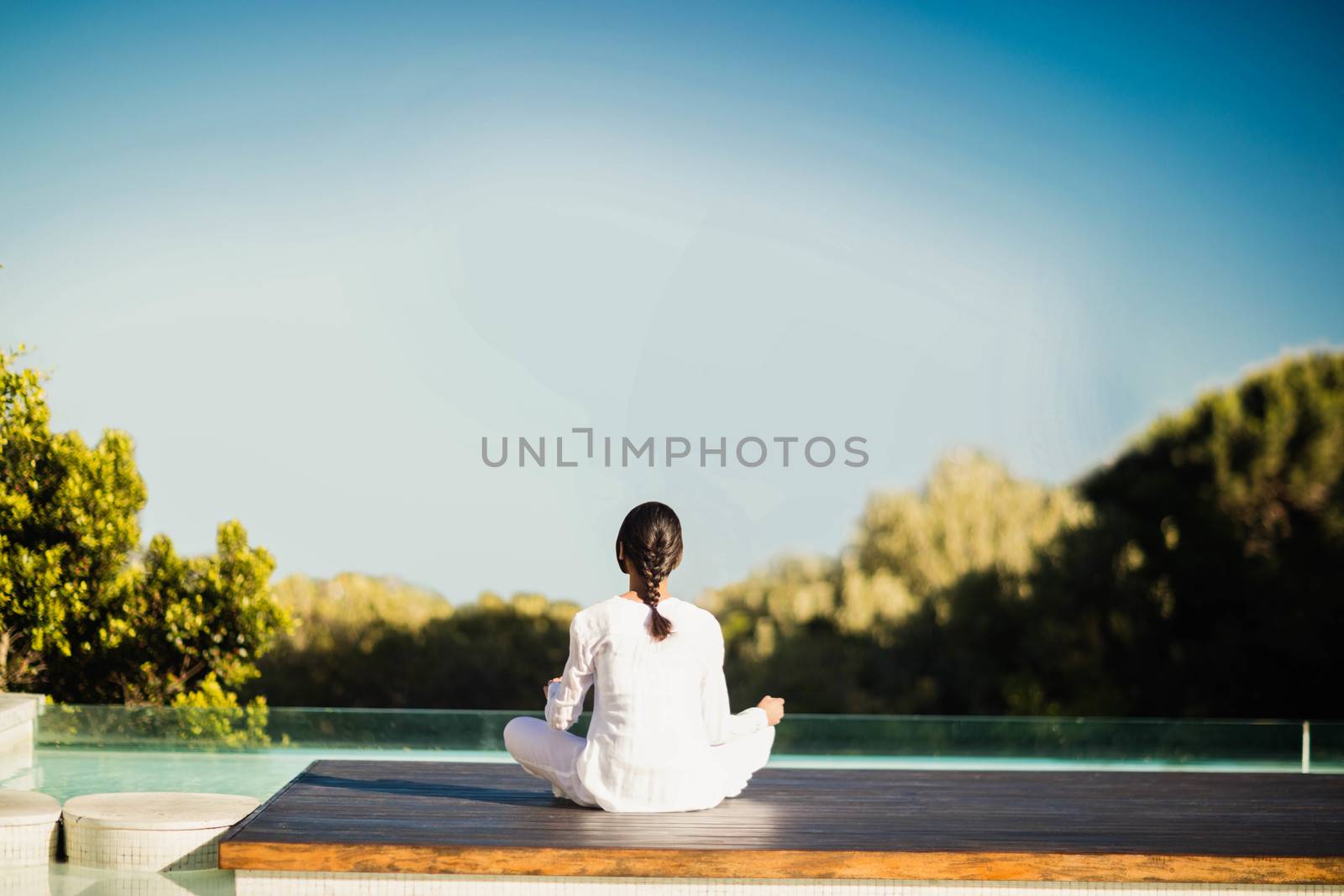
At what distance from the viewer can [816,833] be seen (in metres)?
3.43

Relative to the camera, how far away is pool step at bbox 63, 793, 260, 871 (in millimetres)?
3807

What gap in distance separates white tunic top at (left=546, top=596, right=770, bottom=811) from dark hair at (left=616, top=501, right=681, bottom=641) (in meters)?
0.05

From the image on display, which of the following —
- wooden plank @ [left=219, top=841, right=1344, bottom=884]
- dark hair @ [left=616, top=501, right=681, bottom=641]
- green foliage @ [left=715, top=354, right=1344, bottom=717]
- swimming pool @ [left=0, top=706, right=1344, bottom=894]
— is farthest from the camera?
green foliage @ [left=715, top=354, right=1344, bottom=717]

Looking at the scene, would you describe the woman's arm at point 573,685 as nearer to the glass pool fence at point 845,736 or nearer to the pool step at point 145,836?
the pool step at point 145,836

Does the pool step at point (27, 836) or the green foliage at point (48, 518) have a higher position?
the green foliage at point (48, 518)

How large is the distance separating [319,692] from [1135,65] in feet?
22.7

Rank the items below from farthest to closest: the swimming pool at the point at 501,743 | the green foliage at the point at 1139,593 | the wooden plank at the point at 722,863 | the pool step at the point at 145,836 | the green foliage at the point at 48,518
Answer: the green foliage at the point at 1139,593
the green foliage at the point at 48,518
the swimming pool at the point at 501,743
the pool step at the point at 145,836
the wooden plank at the point at 722,863

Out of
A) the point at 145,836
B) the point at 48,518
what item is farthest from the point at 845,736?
the point at 48,518

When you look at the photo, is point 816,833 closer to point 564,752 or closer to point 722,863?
point 722,863

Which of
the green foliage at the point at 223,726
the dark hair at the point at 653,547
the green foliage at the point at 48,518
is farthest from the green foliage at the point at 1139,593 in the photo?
the dark hair at the point at 653,547

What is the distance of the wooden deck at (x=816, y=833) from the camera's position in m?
3.18

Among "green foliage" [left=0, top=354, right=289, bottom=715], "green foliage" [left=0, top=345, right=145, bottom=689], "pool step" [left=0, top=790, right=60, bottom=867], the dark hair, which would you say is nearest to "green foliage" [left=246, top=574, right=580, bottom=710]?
"green foliage" [left=0, top=354, right=289, bottom=715]

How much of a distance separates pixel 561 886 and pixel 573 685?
1.73ft

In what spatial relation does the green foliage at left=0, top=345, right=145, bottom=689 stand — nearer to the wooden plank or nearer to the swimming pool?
the swimming pool
